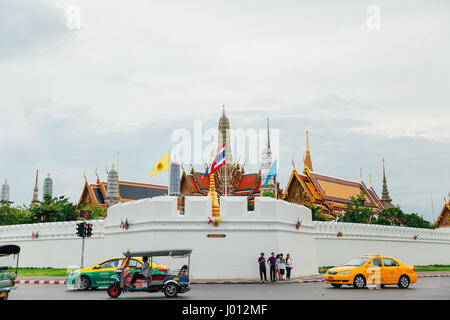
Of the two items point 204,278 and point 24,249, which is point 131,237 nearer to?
point 204,278

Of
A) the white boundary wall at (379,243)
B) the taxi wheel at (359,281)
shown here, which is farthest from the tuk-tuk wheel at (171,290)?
the white boundary wall at (379,243)

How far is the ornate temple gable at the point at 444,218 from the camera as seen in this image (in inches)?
2202

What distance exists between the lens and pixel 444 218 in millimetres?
56594

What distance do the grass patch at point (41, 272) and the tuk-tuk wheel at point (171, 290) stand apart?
13694 millimetres

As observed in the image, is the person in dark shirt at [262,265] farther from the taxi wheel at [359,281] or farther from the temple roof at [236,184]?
the temple roof at [236,184]

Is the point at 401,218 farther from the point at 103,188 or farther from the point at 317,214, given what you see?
the point at 103,188

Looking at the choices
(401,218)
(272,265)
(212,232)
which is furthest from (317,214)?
(272,265)

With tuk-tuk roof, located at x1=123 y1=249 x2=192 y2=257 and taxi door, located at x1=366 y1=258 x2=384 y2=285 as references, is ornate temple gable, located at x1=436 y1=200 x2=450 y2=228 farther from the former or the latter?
tuk-tuk roof, located at x1=123 y1=249 x2=192 y2=257

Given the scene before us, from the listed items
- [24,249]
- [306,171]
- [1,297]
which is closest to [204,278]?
[1,297]

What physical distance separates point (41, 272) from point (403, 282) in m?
19.1

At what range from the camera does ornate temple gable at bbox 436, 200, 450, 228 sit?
2202 inches

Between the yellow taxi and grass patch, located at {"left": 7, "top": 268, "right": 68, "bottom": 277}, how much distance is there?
1487 cm
